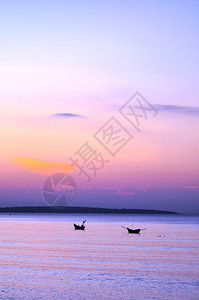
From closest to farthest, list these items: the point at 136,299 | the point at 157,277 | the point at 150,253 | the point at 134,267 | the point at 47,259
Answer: the point at 136,299 → the point at 157,277 → the point at 134,267 → the point at 47,259 → the point at 150,253

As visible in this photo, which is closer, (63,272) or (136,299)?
(136,299)

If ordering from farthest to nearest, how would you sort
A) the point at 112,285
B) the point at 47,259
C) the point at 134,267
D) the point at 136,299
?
the point at 47,259, the point at 134,267, the point at 112,285, the point at 136,299

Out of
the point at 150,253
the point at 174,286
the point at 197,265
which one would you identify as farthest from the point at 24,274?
the point at 150,253

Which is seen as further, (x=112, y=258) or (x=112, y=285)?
(x=112, y=258)

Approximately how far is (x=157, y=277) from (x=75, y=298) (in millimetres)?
8432

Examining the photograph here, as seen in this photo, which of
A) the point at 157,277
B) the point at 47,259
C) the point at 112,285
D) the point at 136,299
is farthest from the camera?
the point at 47,259

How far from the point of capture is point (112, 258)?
43.2m

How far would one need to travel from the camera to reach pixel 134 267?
37.7m

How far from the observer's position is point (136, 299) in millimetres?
26000


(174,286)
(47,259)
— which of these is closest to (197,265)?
(174,286)

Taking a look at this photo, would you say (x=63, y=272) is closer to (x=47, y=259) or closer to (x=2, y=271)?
(x=2, y=271)

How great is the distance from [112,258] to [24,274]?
11583mm

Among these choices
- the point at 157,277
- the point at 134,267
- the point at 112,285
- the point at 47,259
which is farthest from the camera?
the point at 47,259

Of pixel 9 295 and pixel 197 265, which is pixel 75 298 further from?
pixel 197 265
